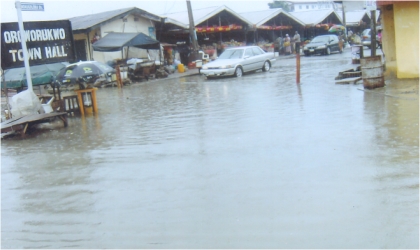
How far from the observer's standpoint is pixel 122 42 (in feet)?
86.8

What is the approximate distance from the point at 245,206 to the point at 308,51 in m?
34.4

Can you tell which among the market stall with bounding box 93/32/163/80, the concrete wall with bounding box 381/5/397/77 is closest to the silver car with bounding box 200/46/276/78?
the market stall with bounding box 93/32/163/80

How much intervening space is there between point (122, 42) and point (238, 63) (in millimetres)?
6634

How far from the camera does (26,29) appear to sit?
13312 millimetres

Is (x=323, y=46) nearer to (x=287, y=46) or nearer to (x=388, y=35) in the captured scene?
(x=287, y=46)

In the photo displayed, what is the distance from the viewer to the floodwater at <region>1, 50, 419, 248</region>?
16.2 feet

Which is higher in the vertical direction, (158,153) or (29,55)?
(29,55)

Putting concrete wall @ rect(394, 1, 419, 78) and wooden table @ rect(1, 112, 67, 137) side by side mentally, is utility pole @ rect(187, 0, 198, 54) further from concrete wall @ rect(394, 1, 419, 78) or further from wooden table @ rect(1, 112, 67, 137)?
wooden table @ rect(1, 112, 67, 137)

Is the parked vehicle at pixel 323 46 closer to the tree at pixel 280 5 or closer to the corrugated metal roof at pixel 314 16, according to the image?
the corrugated metal roof at pixel 314 16

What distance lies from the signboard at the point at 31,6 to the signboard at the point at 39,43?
1.54m

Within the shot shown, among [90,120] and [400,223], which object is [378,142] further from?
[90,120]

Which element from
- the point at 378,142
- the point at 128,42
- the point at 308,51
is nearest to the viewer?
the point at 378,142

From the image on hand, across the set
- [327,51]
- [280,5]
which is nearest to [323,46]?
[327,51]

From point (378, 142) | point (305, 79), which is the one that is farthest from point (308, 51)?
point (378, 142)
